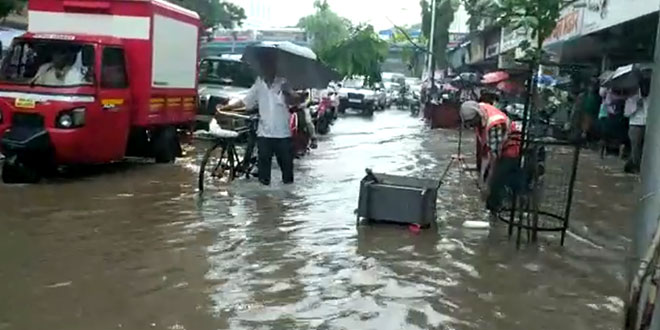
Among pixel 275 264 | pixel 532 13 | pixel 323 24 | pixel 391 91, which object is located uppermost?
pixel 323 24

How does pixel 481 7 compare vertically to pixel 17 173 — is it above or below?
above

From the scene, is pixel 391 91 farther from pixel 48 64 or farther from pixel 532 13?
pixel 532 13

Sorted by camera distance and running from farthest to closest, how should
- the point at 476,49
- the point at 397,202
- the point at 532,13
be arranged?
the point at 476,49 → the point at 397,202 → the point at 532,13

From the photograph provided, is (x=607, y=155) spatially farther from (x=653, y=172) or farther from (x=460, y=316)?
(x=653, y=172)

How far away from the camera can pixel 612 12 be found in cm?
1700

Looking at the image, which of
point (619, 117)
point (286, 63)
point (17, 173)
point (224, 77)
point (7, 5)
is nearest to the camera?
point (17, 173)

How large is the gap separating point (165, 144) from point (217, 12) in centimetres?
2452

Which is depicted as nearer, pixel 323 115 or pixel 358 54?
pixel 323 115

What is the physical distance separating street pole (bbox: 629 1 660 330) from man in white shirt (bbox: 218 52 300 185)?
7698mm

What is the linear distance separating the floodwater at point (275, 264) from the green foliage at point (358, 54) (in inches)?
1274

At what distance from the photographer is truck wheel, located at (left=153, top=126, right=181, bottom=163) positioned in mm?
14789

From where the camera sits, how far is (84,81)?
11.9 metres

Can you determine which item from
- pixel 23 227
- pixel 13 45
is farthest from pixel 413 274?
pixel 13 45

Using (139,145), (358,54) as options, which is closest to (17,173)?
(139,145)
